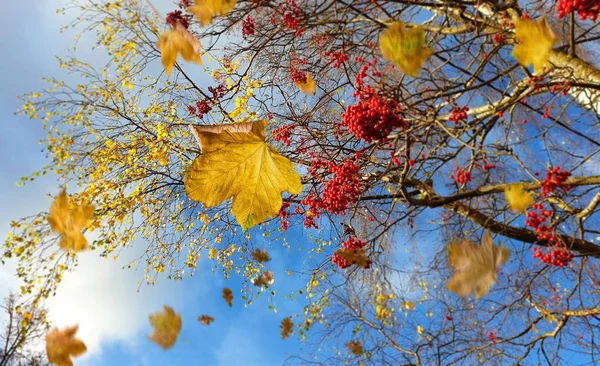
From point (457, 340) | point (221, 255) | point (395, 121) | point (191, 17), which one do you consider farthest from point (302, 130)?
point (457, 340)

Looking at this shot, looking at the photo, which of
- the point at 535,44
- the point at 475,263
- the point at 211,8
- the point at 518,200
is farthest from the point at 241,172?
the point at 535,44

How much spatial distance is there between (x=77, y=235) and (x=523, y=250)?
3.84 m

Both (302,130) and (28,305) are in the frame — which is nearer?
(302,130)

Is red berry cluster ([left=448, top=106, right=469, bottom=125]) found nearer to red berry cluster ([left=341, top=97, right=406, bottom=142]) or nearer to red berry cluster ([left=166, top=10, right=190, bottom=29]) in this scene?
red berry cluster ([left=341, top=97, right=406, bottom=142])

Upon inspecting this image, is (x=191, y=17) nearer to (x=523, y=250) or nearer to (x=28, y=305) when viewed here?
(x=28, y=305)

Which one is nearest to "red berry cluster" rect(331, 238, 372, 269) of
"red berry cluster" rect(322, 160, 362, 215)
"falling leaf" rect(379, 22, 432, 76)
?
"red berry cluster" rect(322, 160, 362, 215)

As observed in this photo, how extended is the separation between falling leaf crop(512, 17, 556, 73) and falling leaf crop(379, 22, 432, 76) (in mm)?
373

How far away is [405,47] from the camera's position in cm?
178

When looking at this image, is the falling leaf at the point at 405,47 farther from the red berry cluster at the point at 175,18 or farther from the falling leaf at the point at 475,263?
the red berry cluster at the point at 175,18

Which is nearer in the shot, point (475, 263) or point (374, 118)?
point (475, 263)

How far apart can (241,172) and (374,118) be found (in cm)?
95

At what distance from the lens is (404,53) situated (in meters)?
1.76

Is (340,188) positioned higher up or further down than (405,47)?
further down

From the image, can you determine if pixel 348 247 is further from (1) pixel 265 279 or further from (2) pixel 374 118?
(1) pixel 265 279
